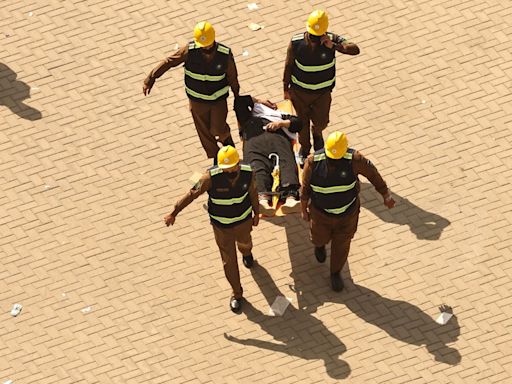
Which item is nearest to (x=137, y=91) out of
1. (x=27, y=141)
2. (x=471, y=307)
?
(x=27, y=141)

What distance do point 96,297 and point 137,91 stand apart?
2975 mm

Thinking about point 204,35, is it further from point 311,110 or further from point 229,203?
point 229,203

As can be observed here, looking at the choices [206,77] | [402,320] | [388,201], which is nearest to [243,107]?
[206,77]

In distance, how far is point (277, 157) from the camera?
1356 cm

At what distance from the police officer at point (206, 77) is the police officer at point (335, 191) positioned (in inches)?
64.1

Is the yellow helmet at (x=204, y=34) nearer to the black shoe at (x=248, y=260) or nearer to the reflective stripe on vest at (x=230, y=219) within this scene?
the reflective stripe on vest at (x=230, y=219)

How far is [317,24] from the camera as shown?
43.1 ft

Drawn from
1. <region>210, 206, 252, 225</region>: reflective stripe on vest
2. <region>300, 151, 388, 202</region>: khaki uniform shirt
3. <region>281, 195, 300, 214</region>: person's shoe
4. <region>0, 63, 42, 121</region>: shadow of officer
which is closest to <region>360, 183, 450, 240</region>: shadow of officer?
<region>281, 195, 300, 214</region>: person's shoe

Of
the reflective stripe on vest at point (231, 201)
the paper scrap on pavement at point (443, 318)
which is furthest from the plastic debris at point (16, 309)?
the paper scrap on pavement at point (443, 318)

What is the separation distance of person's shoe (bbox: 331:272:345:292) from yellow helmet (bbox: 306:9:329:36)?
9.07ft

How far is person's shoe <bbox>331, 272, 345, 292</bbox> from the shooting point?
13.6m

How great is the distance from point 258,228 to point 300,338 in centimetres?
157

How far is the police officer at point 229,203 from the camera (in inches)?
488

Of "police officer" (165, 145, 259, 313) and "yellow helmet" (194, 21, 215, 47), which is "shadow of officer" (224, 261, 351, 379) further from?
"yellow helmet" (194, 21, 215, 47)
